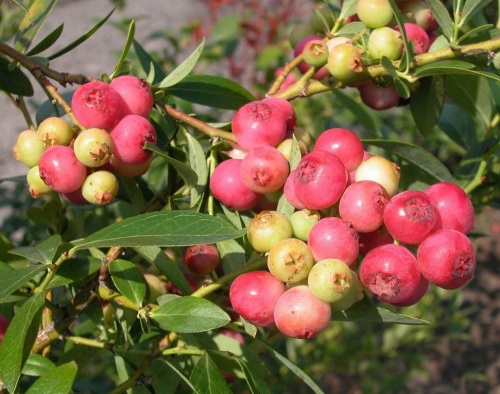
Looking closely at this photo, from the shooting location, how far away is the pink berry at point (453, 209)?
2.31 ft

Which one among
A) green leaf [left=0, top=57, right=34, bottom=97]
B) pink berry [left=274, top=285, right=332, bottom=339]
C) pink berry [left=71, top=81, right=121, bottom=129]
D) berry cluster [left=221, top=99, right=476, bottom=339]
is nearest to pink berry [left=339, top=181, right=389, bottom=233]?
berry cluster [left=221, top=99, right=476, bottom=339]

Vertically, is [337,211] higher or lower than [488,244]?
higher

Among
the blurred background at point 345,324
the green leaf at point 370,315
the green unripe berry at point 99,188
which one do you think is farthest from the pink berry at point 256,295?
the blurred background at point 345,324

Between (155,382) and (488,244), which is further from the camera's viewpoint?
(488,244)

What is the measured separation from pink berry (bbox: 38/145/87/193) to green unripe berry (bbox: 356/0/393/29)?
483mm

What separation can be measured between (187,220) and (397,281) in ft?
0.85

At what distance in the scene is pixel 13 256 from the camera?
0.91 m

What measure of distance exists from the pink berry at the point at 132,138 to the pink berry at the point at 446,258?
38cm

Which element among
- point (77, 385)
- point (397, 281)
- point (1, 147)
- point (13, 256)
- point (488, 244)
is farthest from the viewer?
point (1, 147)

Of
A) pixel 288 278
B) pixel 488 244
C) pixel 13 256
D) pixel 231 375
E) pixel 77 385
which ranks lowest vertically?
pixel 488 244

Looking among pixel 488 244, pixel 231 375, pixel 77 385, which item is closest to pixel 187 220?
pixel 231 375

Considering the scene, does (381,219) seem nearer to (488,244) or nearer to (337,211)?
(337,211)

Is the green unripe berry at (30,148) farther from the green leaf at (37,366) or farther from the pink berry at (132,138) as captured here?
the green leaf at (37,366)

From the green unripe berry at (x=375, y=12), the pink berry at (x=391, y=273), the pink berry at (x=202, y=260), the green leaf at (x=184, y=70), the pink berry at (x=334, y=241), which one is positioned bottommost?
the pink berry at (x=202, y=260)
